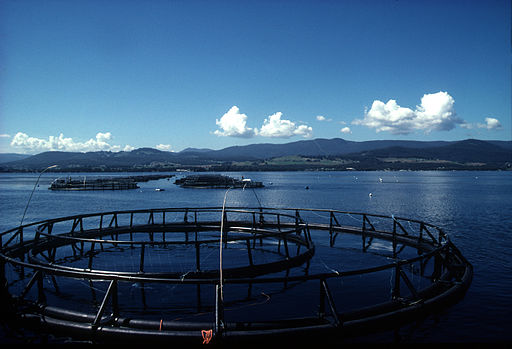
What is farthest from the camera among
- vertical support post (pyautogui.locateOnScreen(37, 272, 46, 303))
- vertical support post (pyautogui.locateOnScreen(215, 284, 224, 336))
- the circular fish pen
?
vertical support post (pyautogui.locateOnScreen(37, 272, 46, 303))

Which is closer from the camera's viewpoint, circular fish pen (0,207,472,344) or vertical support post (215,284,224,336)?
vertical support post (215,284,224,336)

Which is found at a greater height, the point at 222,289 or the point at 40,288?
the point at 40,288

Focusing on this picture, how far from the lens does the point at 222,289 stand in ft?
59.4

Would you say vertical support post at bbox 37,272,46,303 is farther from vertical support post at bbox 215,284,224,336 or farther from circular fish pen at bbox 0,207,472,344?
vertical support post at bbox 215,284,224,336

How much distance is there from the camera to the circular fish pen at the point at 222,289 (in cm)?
1008

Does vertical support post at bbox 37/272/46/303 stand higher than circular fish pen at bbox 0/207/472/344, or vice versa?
vertical support post at bbox 37/272/46/303

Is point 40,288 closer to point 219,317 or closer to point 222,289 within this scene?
point 219,317

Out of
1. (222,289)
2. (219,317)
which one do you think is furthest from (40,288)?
(222,289)

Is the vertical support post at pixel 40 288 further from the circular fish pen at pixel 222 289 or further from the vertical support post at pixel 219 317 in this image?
the vertical support post at pixel 219 317

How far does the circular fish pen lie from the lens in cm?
1008

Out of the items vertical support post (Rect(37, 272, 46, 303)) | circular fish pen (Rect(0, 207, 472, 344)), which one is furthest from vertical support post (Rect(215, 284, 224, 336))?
vertical support post (Rect(37, 272, 46, 303))

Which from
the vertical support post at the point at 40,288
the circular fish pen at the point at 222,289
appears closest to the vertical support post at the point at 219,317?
the circular fish pen at the point at 222,289

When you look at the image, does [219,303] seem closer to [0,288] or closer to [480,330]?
[0,288]

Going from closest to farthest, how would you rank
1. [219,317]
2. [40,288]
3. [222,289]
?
[219,317], [40,288], [222,289]
